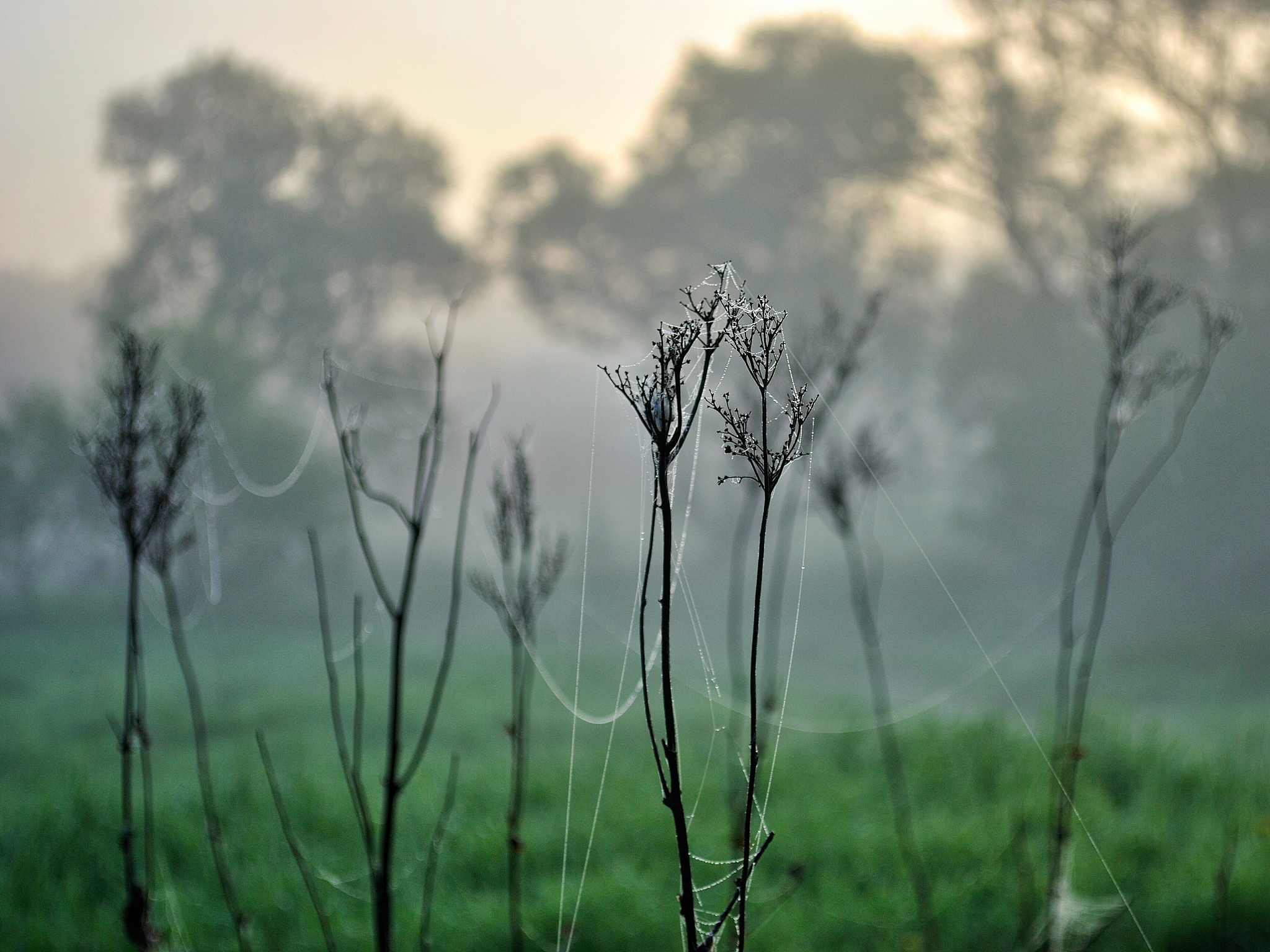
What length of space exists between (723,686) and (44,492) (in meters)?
4.26

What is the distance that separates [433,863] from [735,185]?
883 centimetres

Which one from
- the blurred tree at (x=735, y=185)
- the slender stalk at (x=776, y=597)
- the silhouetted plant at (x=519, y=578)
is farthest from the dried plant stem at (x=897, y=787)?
the blurred tree at (x=735, y=185)

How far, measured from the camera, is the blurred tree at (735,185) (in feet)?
29.8

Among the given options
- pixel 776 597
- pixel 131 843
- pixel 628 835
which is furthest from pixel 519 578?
pixel 628 835

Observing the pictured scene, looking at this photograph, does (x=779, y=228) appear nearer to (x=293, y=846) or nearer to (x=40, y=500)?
(x=40, y=500)

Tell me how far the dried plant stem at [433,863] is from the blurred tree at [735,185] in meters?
6.71

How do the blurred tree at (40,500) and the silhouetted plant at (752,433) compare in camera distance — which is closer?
the silhouetted plant at (752,433)

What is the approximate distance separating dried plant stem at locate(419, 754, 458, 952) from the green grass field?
4cm

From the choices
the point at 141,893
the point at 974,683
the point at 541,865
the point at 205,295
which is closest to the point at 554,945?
the point at 541,865

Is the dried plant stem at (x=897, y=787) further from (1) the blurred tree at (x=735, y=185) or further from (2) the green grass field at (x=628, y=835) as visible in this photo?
(1) the blurred tree at (x=735, y=185)

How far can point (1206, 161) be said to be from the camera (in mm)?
8000

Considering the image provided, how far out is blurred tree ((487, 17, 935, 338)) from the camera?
9.09 m

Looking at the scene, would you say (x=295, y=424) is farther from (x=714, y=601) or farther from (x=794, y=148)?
(x=794, y=148)

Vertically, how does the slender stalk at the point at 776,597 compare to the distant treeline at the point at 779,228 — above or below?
below
